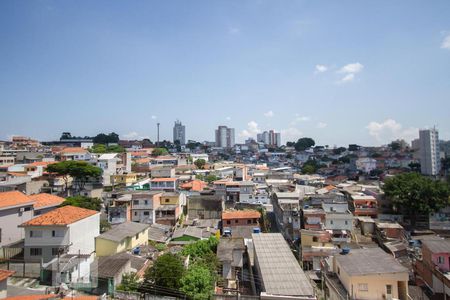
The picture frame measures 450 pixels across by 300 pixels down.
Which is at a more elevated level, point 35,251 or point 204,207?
point 35,251

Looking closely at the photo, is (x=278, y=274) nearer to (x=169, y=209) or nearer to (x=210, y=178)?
(x=169, y=209)

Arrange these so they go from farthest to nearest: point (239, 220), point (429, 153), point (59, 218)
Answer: point (429, 153)
point (239, 220)
point (59, 218)

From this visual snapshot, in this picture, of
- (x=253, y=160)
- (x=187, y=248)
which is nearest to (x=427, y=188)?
(x=187, y=248)

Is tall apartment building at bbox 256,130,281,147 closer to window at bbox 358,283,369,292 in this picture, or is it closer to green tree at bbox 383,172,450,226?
green tree at bbox 383,172,450,226

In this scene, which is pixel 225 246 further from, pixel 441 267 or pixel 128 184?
pixel 128 184

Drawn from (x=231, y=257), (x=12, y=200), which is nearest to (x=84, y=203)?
(x=12, y=200)
